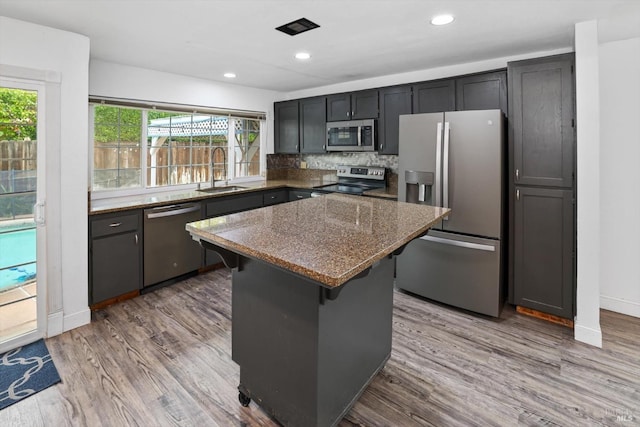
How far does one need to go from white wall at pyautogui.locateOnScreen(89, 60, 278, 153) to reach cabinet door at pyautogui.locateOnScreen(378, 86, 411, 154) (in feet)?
6.32

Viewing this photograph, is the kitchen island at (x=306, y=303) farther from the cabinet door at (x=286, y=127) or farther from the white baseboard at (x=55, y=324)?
the cabinet door at (x=286, y=127)

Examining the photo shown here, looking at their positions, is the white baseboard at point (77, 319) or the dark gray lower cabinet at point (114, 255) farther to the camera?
the dark gray lower cabinet at point (114, 255)

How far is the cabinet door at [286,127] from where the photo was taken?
4.94 m

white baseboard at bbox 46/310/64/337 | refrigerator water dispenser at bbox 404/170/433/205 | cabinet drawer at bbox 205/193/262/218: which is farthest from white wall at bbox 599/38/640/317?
white baseboard at bbox 46/310/64/337

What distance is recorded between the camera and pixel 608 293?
10.3 ft

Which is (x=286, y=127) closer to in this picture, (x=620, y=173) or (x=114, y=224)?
(x=114, y=224)

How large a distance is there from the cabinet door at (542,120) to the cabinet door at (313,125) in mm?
A: 2340

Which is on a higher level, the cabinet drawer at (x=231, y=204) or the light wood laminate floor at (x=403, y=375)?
the cabinet drawer at (x=231, y=204)

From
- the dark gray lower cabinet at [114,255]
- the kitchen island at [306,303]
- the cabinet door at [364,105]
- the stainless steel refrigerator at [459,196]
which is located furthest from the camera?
the cabinet door at [364,105]

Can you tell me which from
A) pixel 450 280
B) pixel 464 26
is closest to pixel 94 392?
pixel 450 280

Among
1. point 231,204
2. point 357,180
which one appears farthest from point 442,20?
point 231,204

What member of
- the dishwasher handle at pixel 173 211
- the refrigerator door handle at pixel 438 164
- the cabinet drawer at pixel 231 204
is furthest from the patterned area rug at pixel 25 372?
the refrigerator door handle at pixel 438 164

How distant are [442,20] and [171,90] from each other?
3.02 metres

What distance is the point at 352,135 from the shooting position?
424cm
